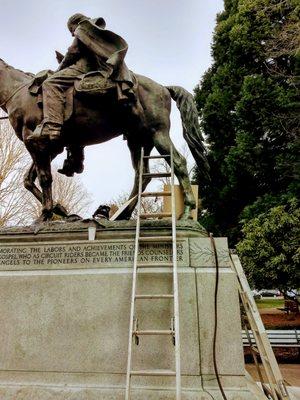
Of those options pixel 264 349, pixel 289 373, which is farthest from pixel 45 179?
pixel 289 373

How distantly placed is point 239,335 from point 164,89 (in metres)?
3.71

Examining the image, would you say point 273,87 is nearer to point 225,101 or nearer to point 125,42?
point 225,101

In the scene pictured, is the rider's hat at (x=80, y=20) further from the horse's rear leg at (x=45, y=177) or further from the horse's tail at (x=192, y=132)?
the horse's rear leg at (x=45, y=177)

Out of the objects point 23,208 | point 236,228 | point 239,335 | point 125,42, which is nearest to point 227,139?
point 236,228

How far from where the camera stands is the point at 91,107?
19.0 ft

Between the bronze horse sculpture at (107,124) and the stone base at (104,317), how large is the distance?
877 mm

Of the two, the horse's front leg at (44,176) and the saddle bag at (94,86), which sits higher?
the saddle bag at (94,86)

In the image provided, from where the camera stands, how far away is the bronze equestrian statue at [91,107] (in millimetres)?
5617

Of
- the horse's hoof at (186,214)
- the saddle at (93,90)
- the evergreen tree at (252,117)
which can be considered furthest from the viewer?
the evergreen tree at (252,117)

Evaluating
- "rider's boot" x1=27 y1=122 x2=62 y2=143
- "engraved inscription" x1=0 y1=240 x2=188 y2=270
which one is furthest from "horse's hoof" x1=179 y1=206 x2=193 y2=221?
"rider's boot" x1=27 y1=122 x2=62 y2=143

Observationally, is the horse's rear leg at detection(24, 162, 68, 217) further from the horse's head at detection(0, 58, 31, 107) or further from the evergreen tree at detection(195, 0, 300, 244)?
the evergreen tree at detection(195, 0, 300, 244)

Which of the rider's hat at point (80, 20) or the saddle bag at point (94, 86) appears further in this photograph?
the rider's hat at point (80, 20)

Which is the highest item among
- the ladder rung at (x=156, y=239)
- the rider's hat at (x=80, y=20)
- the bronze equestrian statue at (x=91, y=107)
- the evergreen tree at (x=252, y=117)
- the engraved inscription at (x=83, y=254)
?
the evergreen tree at (x=252, y=117)

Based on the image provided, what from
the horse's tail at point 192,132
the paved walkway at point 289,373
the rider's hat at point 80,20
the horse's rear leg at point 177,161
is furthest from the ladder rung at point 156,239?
the paved walkway at point 289,373
